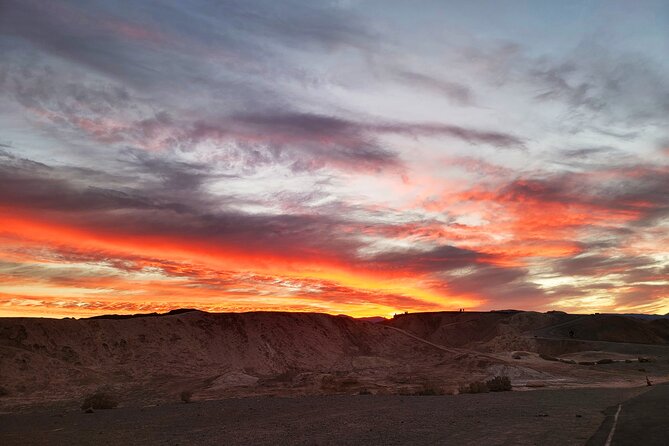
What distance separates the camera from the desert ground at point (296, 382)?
2078 cm

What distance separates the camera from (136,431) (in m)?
22.4

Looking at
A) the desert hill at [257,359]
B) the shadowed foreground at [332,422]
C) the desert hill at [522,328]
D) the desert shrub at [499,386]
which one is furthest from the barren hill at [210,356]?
the desert hill at [522,328]

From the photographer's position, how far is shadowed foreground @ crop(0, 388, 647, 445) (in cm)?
1825

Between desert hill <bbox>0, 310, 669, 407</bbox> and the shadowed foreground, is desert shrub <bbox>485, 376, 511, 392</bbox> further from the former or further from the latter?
the shadowed foreground

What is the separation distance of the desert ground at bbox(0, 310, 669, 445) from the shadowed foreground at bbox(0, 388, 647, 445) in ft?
0.32

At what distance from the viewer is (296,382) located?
48031 mm

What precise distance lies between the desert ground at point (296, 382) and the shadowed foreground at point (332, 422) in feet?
0.32

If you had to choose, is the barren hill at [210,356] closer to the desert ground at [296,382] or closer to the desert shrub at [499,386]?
the desert ground at [296,382]

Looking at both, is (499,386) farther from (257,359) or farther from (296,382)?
(257,359)

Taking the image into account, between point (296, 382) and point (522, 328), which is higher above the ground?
point (522, 328)

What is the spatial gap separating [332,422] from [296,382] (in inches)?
1015

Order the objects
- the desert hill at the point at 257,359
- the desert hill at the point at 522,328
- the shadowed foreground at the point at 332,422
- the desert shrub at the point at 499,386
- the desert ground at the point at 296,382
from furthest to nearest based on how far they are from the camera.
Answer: the desert hill at the point at 522,328 < the desert hill at the point at 257,359 < the desert shrub at the point at 499,386 < the desert ground at the point at 296,382 < the shadowed foreground at the point at 332,422

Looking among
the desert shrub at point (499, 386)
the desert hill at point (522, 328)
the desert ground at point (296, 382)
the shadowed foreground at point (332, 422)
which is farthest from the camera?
the desert hill at point (522, 328)

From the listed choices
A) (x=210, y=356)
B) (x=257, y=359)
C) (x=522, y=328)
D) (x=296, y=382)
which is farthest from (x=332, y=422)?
(x=522, y=328)
